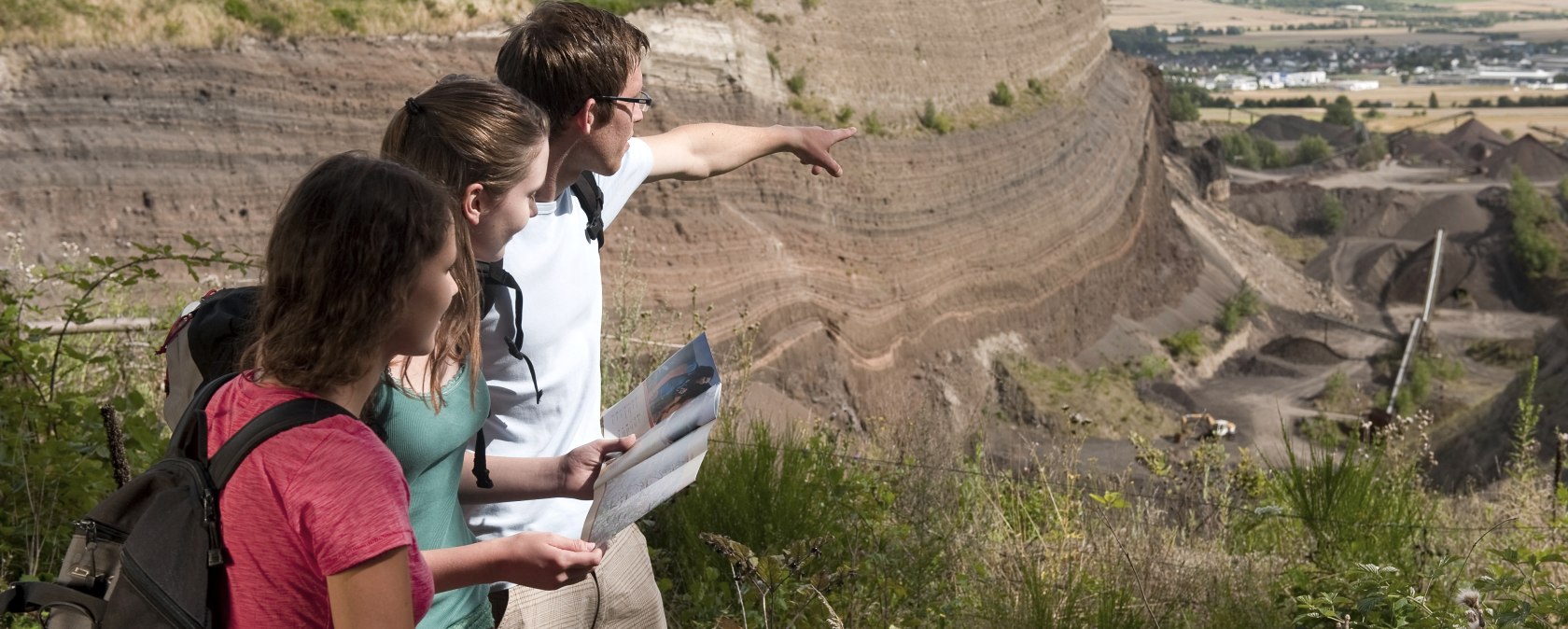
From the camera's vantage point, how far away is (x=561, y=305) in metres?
2.56

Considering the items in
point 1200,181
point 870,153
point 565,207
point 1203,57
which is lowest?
point 1203,57

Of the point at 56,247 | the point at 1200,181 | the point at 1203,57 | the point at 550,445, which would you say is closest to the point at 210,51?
the point at 56,247

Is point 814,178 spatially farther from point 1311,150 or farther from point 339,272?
point 1311,150

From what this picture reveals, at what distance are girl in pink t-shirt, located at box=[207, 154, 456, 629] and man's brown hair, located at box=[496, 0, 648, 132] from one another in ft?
2.61

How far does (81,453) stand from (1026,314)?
2037cm

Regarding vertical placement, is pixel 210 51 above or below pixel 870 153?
above

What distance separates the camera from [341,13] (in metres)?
14.9

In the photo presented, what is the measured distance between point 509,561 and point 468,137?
27.3 inches

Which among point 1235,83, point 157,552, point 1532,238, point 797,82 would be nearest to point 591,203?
point 157,552

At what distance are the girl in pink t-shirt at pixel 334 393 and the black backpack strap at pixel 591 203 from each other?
0.94 m

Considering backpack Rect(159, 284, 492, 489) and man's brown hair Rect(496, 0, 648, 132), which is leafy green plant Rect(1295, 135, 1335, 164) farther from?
backpack Rect(159, 284, 492, 489)

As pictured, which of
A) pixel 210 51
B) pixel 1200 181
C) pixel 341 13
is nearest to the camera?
pixel 210 51

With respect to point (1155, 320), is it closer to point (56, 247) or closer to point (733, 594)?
point (56, 247)

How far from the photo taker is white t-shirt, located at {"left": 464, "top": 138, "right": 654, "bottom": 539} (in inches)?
98.7
